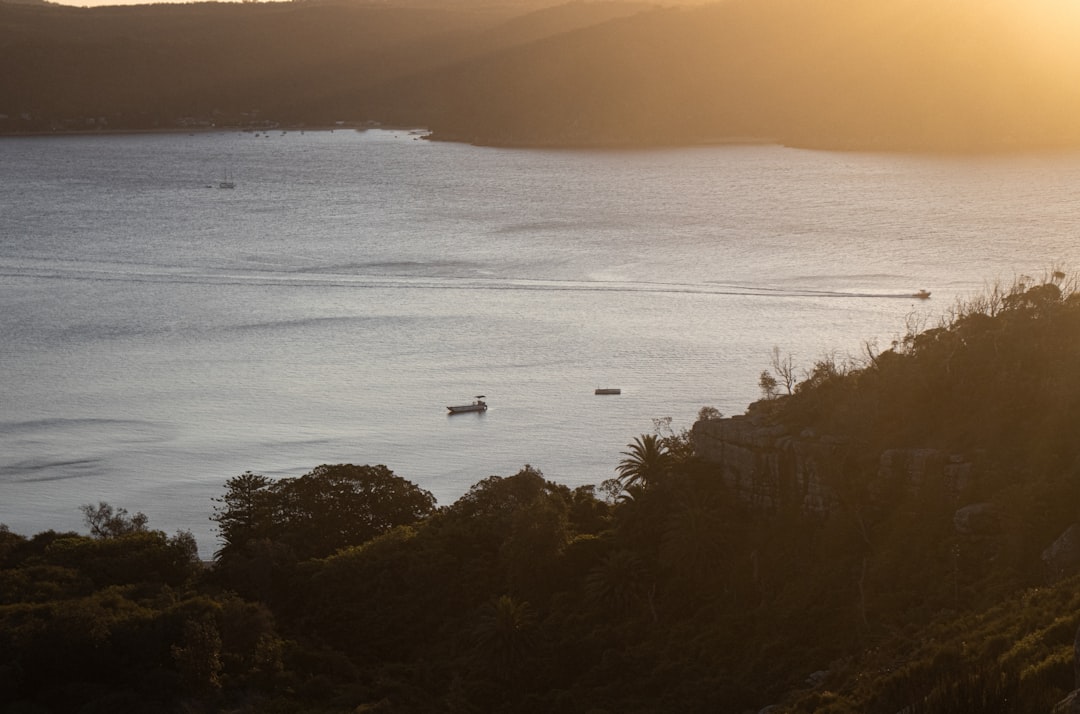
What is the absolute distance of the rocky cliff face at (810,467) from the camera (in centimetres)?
3020

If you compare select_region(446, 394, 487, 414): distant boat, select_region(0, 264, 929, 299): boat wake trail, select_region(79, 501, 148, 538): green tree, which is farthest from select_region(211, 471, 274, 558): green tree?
select_region(0, 264, 929, 299): boat wake trail

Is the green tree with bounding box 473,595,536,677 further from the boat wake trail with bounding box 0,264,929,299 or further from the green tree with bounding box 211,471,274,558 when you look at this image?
the boat wake trail with bounding box 0,264,929,299

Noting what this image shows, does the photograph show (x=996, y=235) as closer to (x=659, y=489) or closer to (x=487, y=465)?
(x=487, y=465)

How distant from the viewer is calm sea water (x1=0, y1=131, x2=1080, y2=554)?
176ft

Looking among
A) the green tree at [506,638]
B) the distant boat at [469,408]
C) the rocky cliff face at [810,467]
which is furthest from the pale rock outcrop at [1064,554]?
the distant boat at [469,408]

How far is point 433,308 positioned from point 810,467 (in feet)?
162

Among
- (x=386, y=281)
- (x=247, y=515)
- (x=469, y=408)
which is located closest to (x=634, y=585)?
(x=247, y=515)

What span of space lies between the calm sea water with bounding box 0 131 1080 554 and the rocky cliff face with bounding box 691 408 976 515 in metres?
16.2

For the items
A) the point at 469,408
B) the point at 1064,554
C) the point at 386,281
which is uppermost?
the point at 386,281

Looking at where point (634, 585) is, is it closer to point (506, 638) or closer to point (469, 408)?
point (506, 638)

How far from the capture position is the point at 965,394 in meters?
31.9

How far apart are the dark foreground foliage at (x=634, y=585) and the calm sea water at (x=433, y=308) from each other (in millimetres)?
12305

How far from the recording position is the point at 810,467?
102ft

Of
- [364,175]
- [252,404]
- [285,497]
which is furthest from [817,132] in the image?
[285,497]
